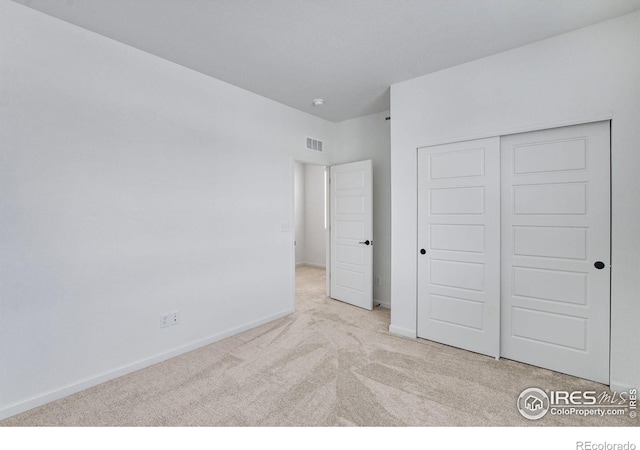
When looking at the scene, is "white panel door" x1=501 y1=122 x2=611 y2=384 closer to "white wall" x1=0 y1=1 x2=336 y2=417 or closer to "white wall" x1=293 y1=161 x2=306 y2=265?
"white wall" x1=0 y1=1 x2=336 y2=417

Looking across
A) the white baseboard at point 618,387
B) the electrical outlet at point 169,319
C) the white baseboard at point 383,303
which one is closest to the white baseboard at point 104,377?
the electrical outlet at point 169,319

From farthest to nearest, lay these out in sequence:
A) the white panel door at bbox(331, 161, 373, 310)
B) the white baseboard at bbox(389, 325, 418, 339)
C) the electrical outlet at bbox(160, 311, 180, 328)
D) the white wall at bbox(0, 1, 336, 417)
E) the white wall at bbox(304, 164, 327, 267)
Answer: the white wall at bbox(304, 164, 327, 267) < the white panel door at bbox(331, 161, 373, 310) < the white baseboard at bbox(389, 325, 418, 339) < the electrical outlet at bbox(160, 311, 180, 328) < the white wall at bbox(0, 1, 336, 417)

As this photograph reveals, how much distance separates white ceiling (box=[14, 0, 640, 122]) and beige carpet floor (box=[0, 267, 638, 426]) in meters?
2.83

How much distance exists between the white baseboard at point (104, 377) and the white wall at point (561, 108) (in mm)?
2069

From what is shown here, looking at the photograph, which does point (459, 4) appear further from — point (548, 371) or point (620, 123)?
point (548, 371)

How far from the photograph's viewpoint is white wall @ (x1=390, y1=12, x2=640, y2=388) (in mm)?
2137

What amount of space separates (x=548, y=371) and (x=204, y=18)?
159 inches

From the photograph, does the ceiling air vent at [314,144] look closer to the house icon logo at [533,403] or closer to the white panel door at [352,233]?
the white panel door at [352,233]

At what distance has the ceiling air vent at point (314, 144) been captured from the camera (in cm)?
426

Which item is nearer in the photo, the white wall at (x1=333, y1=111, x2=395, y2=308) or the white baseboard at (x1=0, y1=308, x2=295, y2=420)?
the white baseboard at (x1=0, y1=308, x2=295, y2=420)

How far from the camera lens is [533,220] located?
2.56 meters

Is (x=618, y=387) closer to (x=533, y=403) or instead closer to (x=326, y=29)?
(x=533, y=403)

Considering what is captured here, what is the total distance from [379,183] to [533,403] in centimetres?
299

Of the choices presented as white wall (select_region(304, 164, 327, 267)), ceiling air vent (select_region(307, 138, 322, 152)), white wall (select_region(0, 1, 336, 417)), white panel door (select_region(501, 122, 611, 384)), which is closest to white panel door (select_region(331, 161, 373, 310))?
ceiling air vent (select_region(307, 138, 322, 152))
